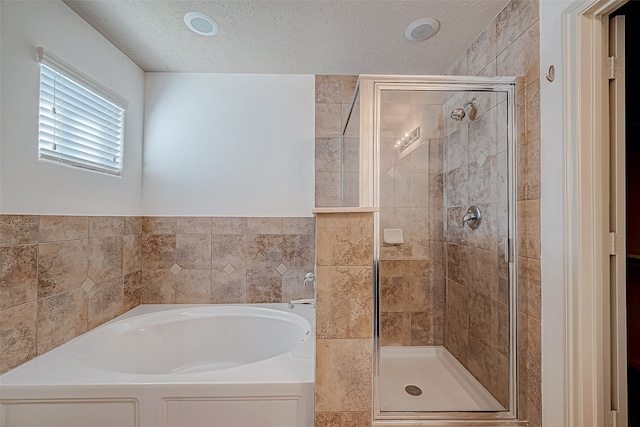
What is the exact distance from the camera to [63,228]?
4.86ft

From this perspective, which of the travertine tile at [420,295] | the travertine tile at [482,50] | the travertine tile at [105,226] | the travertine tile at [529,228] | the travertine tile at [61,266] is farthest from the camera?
the travertine tile at [420,295]

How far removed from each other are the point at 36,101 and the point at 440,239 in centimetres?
226

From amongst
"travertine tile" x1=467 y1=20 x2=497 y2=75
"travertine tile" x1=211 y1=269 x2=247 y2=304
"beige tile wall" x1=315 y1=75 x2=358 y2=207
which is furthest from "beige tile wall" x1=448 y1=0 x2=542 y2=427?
"travertine tile" x1=211 y1=269 x2=247 y2=304

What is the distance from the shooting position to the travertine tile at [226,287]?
84.8 inches

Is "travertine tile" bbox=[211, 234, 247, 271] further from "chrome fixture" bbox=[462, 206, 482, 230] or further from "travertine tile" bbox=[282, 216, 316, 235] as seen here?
"chrome fixture" bbox=[462, 206, 482, 230]

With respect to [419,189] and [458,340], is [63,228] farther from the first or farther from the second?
[458,340]


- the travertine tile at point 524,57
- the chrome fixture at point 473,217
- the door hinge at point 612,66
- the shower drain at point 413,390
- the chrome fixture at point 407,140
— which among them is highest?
the travertine tile at point 524,57

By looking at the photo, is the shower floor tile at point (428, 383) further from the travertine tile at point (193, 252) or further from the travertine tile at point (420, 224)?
the travertine tile at point (193, 252)

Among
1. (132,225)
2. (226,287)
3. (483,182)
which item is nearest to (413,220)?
(483,182)

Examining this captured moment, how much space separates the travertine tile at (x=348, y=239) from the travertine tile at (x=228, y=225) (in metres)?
1.16

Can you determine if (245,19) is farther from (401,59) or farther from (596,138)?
(596,138)

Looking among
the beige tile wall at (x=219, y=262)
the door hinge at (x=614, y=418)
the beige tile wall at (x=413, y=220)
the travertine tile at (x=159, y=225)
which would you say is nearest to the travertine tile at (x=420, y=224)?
the beige tile wall at (x=413, y=220)

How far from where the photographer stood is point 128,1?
1469mm

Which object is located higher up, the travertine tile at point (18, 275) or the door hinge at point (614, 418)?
the travertine tile at point (18, 275)
